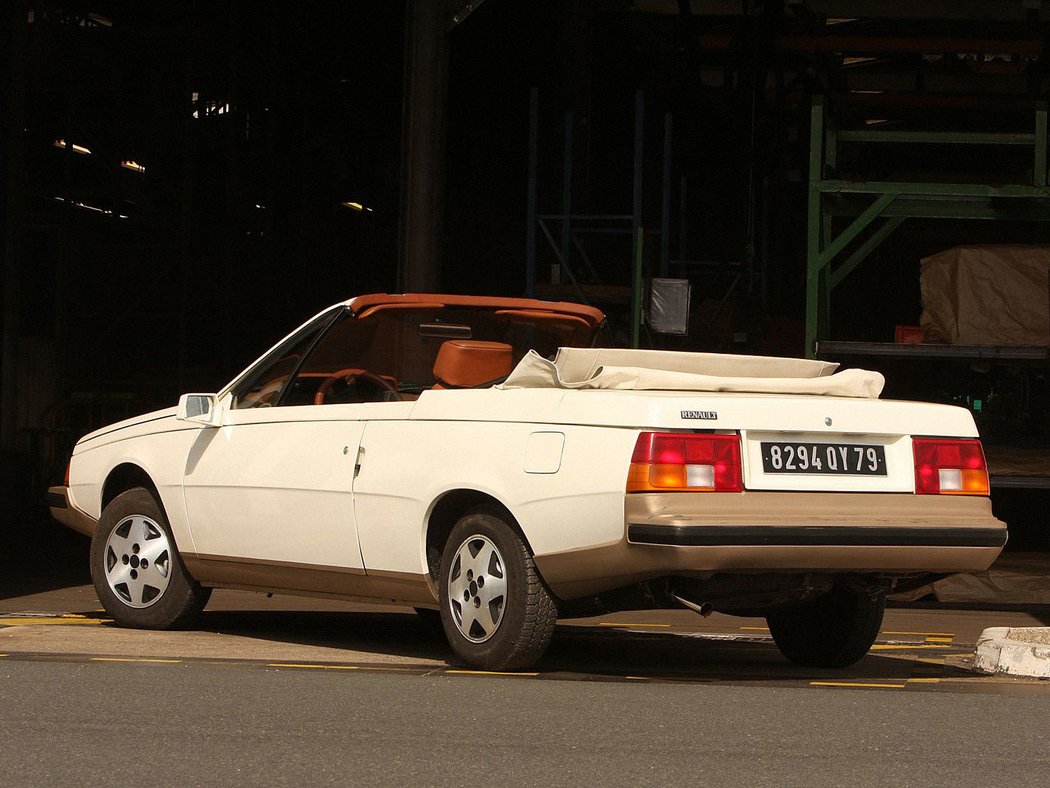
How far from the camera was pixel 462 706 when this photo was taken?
5.97 m

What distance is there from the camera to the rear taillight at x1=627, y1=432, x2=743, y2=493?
6195 millimetres

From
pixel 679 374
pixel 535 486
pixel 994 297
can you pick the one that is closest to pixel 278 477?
pixel 535 486

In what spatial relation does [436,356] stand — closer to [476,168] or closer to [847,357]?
[847,357]

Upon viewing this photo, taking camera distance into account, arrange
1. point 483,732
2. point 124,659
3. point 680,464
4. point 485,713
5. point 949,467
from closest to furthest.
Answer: point 483,732
point 485,713
point 680,464
point 949,467
point 124,659

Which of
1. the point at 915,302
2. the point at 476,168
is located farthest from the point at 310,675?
the point at 476,168

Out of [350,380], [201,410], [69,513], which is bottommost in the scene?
[69,513]

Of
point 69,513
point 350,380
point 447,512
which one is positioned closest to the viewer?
point 447,512

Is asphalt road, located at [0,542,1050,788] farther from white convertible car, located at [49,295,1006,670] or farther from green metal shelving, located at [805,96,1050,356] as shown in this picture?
green metal shelving, located at [805,96,1050,356]

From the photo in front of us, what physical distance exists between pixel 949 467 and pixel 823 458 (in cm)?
59

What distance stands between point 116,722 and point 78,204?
21.8 m

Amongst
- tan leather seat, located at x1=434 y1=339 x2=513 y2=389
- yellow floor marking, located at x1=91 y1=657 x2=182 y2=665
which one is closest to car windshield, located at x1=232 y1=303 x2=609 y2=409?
tan leather seat, located at x1=434 y1=339 x2=513 y2=389

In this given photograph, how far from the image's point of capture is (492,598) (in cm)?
671

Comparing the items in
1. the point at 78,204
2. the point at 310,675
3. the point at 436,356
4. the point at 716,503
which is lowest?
the point at 310,675

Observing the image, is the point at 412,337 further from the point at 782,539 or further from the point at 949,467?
the point at 949,467
